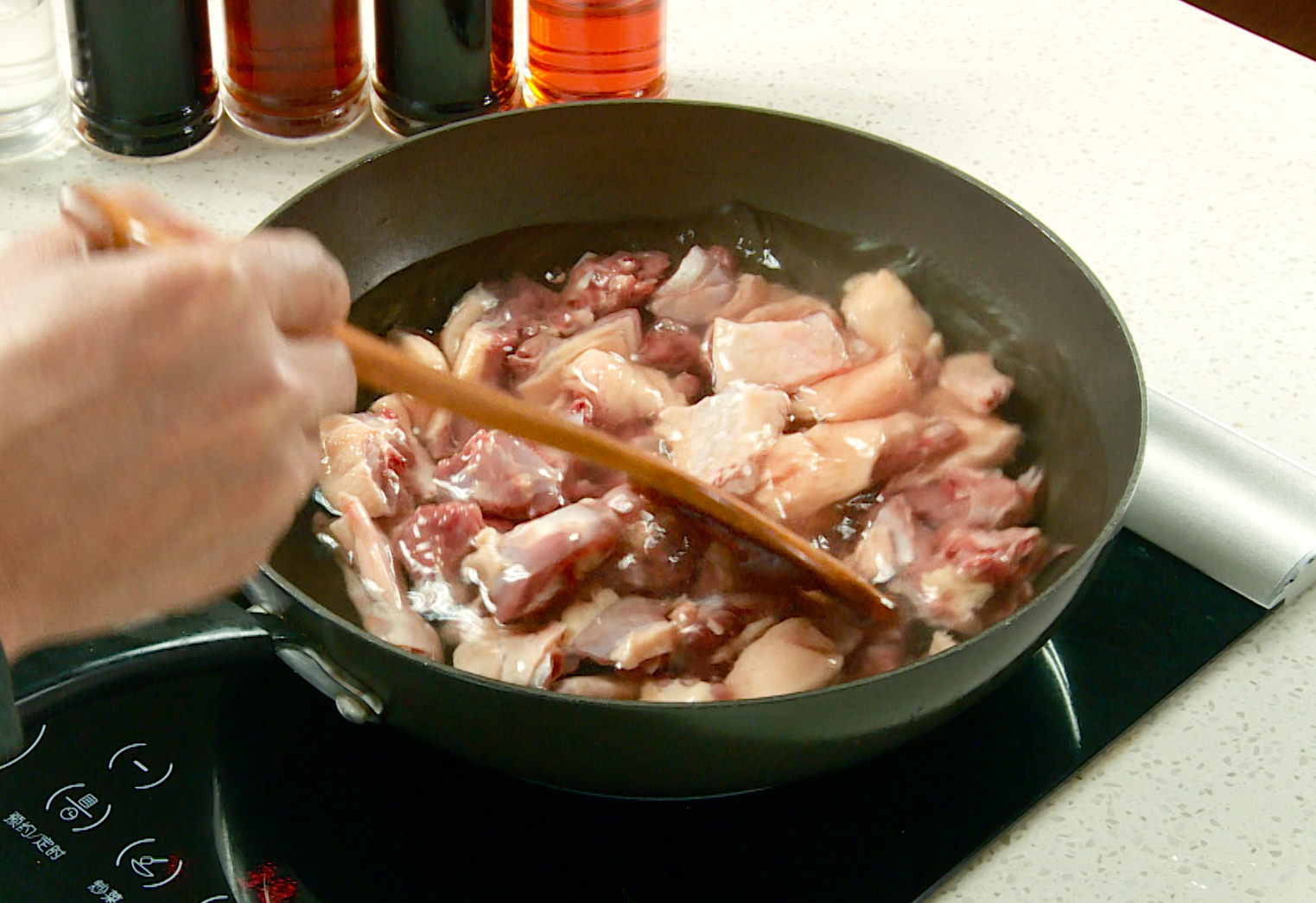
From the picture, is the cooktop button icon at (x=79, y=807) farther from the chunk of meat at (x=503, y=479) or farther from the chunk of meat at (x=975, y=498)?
the chunk of meat at (x=975, y=498)

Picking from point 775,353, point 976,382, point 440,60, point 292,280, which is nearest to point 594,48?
point 440,60

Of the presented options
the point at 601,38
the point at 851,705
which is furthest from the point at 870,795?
the point at 601,38

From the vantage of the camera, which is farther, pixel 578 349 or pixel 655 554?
pixel 578 349

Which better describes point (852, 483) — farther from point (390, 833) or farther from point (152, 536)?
point (152, 536)

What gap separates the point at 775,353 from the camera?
1.06 meters

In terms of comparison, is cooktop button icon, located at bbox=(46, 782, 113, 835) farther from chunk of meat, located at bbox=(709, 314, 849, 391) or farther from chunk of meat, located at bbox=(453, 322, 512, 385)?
chunk of meat, located at bbox=(709, 314, 849, 391)

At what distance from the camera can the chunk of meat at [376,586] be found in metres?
0.84

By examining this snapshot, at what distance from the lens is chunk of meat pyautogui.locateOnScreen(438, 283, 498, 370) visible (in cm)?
107

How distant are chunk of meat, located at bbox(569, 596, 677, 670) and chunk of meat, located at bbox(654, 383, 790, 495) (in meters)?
0.14

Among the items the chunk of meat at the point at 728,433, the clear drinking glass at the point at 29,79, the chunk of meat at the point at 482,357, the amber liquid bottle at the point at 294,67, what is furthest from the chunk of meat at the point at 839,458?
the clear drinking glass at the point at 29,79

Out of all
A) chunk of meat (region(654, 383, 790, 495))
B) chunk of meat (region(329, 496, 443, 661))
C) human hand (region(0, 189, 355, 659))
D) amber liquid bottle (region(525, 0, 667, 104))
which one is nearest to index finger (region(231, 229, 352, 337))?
human hand (region(0, 189, 355, 659))

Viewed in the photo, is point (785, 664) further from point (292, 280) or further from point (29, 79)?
point (29, 79)

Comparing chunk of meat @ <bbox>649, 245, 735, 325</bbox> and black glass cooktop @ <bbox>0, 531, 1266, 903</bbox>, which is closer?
black glass cooktop @ <bbox>0, 531, 1266, 903</bbox>

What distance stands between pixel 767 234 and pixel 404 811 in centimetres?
57
